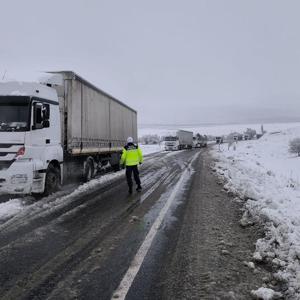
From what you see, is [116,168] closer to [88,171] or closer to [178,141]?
[88,171]

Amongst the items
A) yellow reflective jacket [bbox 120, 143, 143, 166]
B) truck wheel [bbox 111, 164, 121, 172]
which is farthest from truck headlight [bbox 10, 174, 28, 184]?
truck wheel [bbox 111, 164, 121, 172]

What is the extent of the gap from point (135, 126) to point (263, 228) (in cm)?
2096

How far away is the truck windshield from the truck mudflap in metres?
0.93

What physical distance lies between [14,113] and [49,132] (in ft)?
4.40

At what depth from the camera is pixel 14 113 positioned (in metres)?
10.4

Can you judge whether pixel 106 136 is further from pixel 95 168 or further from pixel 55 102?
pixel 55 102

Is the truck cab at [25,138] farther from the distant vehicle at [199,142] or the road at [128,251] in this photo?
the distant vehicle at [199,142]

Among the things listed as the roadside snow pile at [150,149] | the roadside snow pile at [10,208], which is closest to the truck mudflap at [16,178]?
the roadside snow pile at [10,208]

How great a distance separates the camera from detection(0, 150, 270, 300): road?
466 cm

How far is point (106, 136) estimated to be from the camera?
18844mm

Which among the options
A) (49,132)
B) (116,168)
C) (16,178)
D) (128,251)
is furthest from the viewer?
(116,168)

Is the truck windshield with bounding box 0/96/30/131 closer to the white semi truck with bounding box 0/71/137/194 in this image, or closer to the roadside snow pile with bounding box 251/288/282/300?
the white semi truck with bounding box 0/71/137/194

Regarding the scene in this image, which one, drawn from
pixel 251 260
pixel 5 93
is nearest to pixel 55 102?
pixel 5 93

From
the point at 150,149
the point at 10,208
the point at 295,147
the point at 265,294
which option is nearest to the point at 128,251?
the point at 265,294
